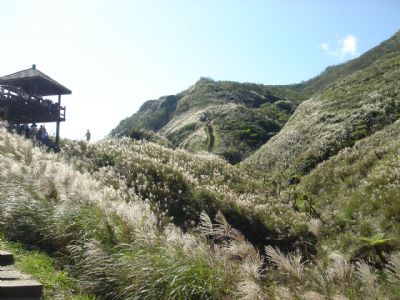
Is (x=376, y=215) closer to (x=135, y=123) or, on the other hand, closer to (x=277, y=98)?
(x=277, y=98)

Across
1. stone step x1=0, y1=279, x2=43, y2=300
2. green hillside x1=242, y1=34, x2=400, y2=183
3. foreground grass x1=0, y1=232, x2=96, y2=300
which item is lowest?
foreground grass x1=0, y1=232, x2=96, y2=300

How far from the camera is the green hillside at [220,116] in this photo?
41.8 m

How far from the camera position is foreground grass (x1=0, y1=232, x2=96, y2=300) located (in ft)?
16.9

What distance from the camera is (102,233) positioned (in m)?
6.41

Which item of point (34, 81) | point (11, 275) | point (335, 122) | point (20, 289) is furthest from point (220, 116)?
point (20, 289)

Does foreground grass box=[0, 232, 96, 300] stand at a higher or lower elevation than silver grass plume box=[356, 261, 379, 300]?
lower

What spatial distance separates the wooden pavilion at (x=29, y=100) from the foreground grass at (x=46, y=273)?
63.5 ft

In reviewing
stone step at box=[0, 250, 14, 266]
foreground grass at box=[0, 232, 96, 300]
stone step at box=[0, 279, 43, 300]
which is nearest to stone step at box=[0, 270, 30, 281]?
stone step at box=[0, 279, 43, 300]

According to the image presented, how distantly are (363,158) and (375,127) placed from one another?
556 centimetres

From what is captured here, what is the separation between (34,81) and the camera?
2767cm

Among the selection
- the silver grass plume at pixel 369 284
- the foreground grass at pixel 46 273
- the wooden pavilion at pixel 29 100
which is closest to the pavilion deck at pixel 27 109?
the wooden pavilion at pixel 29 100

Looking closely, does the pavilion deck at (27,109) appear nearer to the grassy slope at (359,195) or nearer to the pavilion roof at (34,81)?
the pavilion roof at (34,81)

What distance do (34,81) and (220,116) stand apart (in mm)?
27451

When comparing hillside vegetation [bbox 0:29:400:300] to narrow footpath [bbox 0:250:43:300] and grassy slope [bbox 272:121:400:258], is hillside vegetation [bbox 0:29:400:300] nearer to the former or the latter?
grassy slope [bbox 272:121:400:258]
